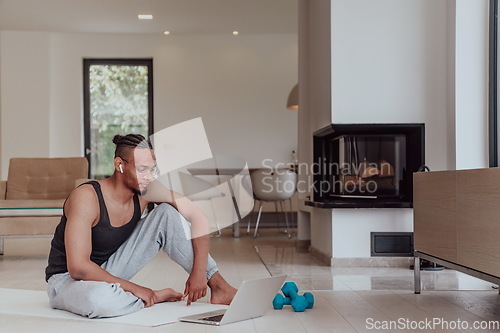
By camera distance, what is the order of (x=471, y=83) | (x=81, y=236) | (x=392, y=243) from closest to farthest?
(x=81, y=236)
(x=471, y=83)
(x=392, y=243)

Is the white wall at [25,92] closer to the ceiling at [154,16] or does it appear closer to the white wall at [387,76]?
the ceiling at [154,16]

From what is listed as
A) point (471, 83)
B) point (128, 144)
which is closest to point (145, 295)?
point (128, 144)

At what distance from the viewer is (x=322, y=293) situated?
366cm

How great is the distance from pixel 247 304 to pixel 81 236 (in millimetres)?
702

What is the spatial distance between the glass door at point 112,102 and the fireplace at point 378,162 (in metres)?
5.44

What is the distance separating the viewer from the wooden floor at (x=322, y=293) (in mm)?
2748

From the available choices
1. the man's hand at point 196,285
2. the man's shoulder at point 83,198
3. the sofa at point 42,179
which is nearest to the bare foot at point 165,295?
the man's hand at point 196,285

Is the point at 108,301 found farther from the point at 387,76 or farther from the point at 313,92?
the point at 313,92

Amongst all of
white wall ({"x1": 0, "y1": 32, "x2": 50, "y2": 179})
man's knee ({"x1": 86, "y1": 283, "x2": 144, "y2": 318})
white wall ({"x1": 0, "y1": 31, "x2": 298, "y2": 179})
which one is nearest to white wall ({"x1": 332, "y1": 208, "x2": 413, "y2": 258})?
man's knee ({"x1": 86, "y1": 283, "x2": 144, "y2": 318})

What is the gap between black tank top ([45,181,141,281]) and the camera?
286cm

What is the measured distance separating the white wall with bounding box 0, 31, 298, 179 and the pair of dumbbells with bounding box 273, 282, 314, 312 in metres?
6.81

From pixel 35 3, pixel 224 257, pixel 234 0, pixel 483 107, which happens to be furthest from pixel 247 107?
pixel 483 107

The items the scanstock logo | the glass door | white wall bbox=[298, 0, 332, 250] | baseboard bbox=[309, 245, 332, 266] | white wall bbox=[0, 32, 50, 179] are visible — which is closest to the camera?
baseboard bbox=[309, 245, 332, 266]

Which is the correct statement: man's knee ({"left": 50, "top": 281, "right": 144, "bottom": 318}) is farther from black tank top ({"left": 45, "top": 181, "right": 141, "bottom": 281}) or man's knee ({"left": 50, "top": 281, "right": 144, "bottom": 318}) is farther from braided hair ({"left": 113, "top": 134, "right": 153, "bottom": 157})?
braided hair ({"left": 113, "top": 134, "right": 153, "bottom": 157})
